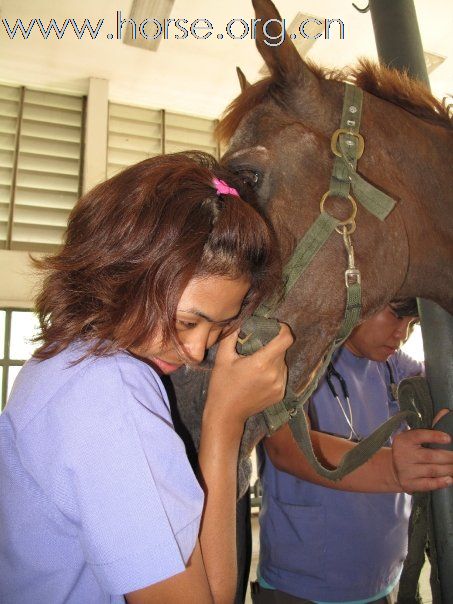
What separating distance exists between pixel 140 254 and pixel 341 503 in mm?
1188

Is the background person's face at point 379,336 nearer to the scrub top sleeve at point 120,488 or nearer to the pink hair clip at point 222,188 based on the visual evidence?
the pink hair clip at point 222,188

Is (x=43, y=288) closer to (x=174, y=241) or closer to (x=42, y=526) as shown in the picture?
(x=174, y=241)

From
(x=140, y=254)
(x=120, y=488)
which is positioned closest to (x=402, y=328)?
(x=140, y=254)

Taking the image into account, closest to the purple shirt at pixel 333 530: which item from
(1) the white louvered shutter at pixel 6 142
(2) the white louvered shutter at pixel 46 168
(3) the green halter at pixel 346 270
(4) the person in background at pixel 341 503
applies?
(4) the person in background at pixel 341 503

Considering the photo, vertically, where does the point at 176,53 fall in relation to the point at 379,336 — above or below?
above

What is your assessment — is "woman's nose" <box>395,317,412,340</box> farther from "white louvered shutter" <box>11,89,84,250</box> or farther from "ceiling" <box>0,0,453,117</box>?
"white louvered shutter" <box>11,89,84,250</box>

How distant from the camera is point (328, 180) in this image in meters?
1.02

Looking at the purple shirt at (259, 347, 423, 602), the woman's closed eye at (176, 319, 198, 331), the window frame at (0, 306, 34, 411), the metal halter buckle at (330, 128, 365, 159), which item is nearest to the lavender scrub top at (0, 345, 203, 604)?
the woman's closed eye at (176, 319, 198, 331)

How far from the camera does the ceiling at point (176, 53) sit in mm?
4137

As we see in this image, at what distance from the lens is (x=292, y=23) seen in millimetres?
4312

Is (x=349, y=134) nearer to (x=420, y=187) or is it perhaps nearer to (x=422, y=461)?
(x=420, y=187)

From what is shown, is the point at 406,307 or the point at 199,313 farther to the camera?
the point at 406,307

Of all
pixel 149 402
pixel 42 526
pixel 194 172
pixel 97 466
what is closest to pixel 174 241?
pixel 194 172

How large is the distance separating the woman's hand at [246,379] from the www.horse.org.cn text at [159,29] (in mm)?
4326
